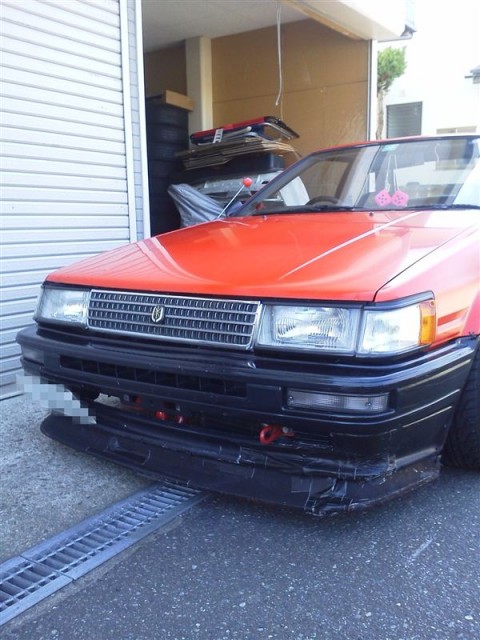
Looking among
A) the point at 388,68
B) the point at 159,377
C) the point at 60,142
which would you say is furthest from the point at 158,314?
the point at 388,68

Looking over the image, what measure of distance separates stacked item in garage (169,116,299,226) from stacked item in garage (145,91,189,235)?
0.22 meters

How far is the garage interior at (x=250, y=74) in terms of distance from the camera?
24.2 ft

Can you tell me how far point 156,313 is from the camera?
2389mm

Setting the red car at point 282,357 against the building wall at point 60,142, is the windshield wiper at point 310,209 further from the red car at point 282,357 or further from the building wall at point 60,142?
the building wall at point 60,142

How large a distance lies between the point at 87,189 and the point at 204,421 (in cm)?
276

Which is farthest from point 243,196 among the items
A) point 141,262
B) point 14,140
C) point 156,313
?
point 156,313

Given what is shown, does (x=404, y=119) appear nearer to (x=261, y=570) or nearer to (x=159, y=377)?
(x=159, y=377)

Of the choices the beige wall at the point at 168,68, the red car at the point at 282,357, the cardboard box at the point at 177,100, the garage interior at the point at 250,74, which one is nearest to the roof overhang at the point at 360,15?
the garage interior at the point at 250,74

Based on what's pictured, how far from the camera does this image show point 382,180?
3.50 m

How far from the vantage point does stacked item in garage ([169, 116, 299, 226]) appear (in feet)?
21.8

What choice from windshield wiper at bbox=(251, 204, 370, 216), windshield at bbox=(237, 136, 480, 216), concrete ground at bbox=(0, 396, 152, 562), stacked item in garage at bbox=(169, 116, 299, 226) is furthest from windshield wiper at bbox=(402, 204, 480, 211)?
stacked item in garage at bbox=(169, 116, 299, 226)

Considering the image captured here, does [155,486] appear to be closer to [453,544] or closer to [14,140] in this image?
[453,544]

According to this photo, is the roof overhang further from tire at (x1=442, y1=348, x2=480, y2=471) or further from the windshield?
tire at (x1=442, y1=348, x2=480, y2=471)

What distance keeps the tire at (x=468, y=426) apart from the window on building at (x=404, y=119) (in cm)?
1687
